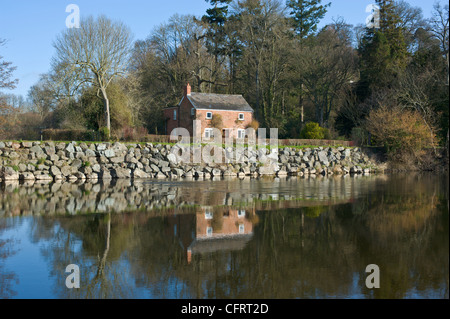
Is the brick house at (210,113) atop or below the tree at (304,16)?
below

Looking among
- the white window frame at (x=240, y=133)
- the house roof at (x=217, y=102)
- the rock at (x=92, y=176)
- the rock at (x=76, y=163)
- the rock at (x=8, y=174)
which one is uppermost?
the house roof at (x=217, y=102)

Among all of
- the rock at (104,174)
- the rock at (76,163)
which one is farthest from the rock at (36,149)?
the rock at (104,174)

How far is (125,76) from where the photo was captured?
35062mm

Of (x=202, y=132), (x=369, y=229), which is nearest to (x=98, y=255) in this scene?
(x=369, y=229)

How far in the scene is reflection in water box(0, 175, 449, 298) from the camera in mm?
6053

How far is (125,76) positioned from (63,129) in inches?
278

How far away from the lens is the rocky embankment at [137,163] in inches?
978

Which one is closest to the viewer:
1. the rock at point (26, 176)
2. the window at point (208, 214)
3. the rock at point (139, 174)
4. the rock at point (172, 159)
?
the window at point (208, 214)

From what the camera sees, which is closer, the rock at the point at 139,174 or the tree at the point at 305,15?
the rock at the point at 139,174

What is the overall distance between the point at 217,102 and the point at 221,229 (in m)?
33.7

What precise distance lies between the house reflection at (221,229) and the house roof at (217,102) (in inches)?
1160

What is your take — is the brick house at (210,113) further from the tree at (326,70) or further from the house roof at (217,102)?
the tree at (326,70)

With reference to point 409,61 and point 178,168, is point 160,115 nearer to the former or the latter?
point 178,168

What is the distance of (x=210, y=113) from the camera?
4225 centimetres
